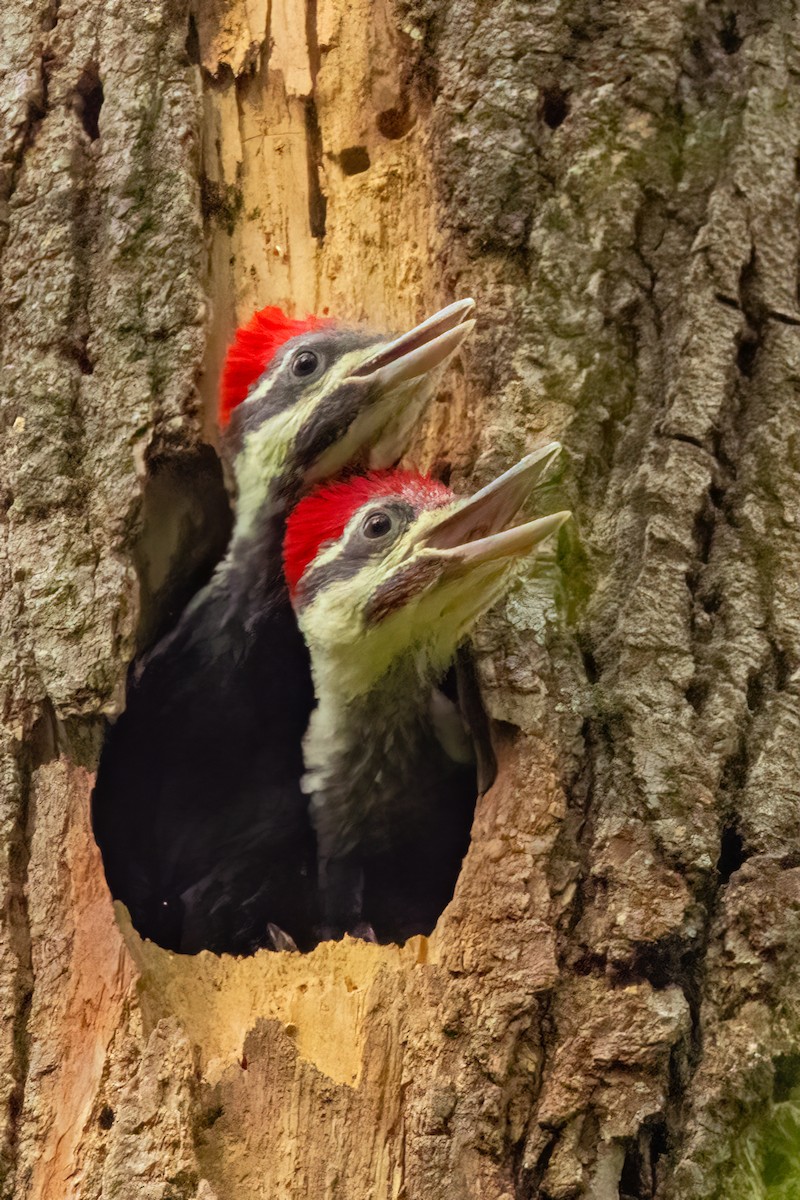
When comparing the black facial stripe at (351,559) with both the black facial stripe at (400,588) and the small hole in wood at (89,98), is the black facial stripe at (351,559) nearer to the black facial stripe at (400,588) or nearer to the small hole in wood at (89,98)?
the black facial stripe at (400,588)

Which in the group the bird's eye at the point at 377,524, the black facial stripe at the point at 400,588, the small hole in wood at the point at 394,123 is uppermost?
the small hole in wood at the point at 394,123

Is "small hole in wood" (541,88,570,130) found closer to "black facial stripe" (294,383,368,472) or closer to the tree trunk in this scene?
the tree trunk

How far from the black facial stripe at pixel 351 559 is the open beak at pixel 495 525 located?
71 mm

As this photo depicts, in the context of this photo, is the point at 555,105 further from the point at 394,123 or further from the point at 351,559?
the point at 351,559

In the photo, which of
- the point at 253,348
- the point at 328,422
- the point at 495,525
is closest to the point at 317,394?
the point at 328,422

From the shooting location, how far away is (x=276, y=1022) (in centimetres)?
175

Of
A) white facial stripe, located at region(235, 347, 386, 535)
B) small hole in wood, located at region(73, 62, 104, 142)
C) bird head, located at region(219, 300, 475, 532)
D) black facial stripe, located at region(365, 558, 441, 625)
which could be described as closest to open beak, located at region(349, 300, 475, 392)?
bird head, located at region(219, 300, 475, 532)

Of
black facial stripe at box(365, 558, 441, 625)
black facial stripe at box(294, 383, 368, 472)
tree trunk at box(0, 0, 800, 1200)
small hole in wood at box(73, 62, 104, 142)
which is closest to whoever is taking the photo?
tree trunk at box(0, 0, 800, 1200)

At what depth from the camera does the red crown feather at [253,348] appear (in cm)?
214

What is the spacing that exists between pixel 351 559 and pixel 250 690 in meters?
0.36

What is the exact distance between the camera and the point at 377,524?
7.04 ft

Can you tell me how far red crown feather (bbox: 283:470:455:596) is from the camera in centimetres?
214

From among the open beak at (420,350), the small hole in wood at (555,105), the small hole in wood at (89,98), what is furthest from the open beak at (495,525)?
the small hole in wood at (89,98)

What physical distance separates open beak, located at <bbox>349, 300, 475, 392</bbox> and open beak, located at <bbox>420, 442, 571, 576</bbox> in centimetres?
24
